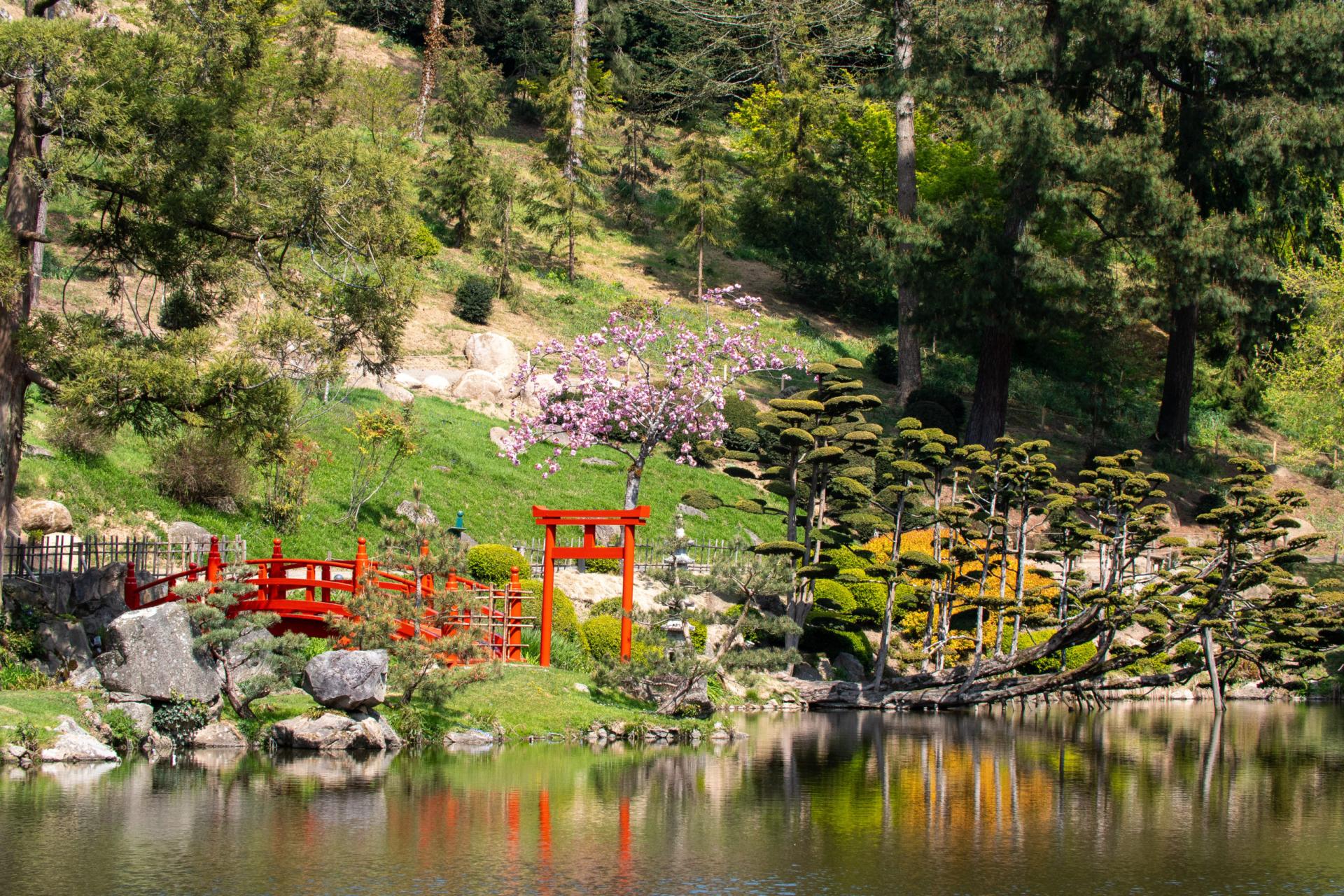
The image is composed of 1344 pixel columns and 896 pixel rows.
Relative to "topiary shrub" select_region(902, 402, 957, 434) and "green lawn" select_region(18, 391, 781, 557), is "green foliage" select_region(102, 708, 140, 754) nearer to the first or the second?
"green lawn" select_region(18, 391, 781, 557)

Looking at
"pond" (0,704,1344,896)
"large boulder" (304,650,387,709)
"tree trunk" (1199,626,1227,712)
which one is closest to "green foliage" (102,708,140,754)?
"pond" (0,704,1344,896)

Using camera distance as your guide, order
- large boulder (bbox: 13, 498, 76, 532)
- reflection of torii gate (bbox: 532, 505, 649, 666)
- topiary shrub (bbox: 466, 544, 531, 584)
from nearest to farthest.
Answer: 1. large boulder (bbox: 13, 498, 76, 532)
2. reflection of torii gate (bbox: 532, 505, 649, 666)
3. topiary shrub (bbox: 466, 544, 531, 584)

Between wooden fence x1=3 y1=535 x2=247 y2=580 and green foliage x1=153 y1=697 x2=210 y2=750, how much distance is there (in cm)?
356

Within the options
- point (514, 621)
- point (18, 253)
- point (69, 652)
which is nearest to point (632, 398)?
point (514, 621)

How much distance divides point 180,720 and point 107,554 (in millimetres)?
5193

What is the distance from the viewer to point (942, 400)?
4206cm

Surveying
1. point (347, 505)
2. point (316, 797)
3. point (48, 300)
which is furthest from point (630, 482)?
point (48, 300)

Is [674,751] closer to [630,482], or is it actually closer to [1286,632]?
[630,482]

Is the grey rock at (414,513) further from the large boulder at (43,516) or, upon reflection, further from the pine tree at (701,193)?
the pine tree at (701,193)

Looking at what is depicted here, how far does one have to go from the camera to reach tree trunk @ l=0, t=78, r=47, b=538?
19.0m

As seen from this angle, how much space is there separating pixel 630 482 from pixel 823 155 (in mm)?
30074

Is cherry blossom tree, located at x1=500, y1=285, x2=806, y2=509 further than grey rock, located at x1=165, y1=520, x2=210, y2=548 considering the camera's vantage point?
Yes

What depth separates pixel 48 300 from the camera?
1391 inches

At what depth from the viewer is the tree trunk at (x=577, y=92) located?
2020 inches
